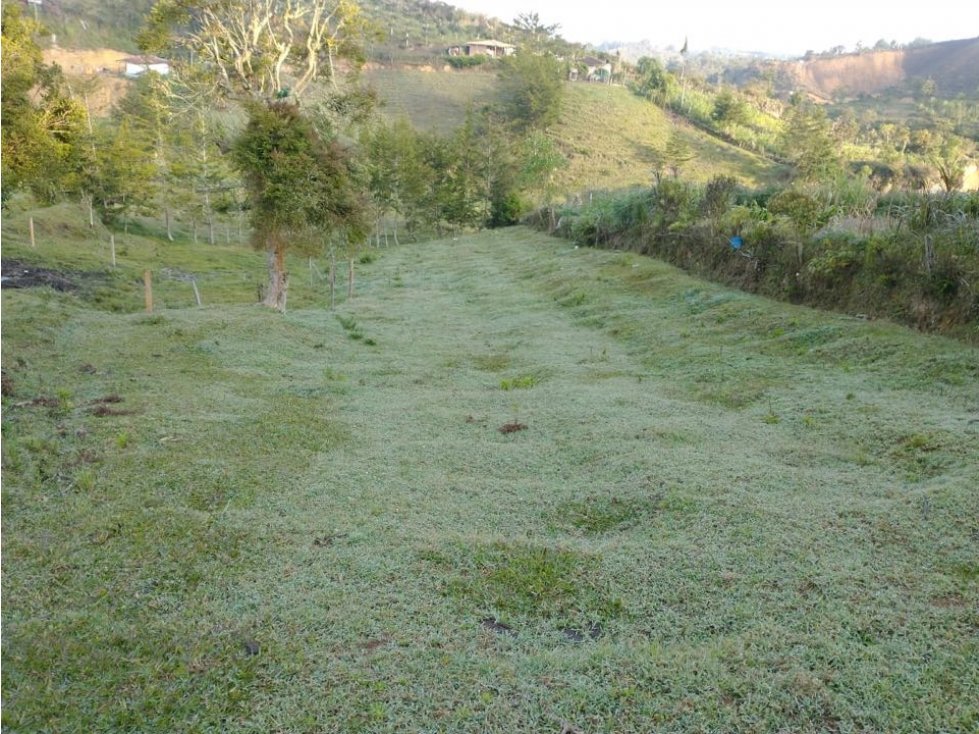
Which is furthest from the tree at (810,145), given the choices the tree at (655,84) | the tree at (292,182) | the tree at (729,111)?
the tree at (292,182)

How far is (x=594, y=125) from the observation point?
7050cm

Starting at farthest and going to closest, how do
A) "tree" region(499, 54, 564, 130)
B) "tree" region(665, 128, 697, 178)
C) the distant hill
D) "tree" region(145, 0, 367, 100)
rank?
the distant hill
"tree" region(499, 54, 564, 130)
"tree" region(665, 128, 697, 178)
"tree" region(145, 0, 367, 100)

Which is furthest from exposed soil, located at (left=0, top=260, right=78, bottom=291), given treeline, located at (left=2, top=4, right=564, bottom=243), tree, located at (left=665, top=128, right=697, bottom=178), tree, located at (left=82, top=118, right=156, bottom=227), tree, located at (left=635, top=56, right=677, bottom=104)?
tree, located at (left=635, top=56, right=677, bottom=104)

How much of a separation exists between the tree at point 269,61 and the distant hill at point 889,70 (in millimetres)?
131577

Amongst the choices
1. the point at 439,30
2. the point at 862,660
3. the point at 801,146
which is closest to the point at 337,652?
the point at 862,660

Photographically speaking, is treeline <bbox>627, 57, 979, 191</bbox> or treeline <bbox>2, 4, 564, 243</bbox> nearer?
treeline <bbox>2, 4, 564, 243</bbox>

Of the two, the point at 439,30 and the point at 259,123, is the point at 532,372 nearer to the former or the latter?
the point at 259,123

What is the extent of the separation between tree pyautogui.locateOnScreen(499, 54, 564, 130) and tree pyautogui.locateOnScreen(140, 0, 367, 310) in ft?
157

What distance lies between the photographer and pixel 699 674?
3.75 m

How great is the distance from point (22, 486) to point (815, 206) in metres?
15.9

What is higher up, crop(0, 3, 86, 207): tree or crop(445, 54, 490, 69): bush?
crop(445, 54, 490, 69): bush

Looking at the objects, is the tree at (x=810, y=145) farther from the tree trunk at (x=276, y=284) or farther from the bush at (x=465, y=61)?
the tree trunk at (x=276, y=284)

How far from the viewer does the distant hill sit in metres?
126

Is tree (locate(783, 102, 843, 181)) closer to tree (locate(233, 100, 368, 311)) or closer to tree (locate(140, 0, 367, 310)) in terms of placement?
tree (locate(140, 0, 367, 310))
